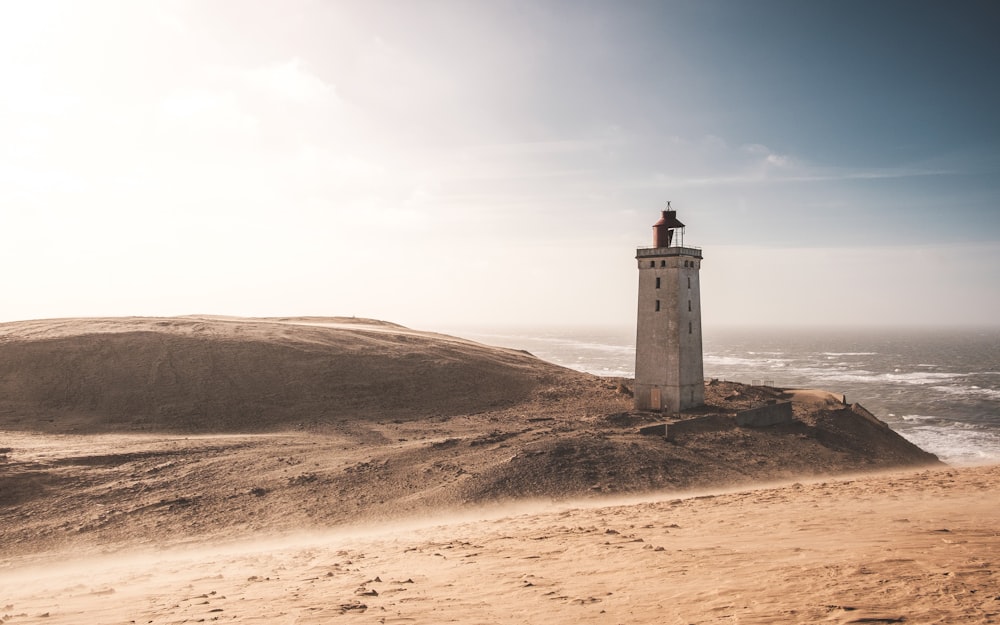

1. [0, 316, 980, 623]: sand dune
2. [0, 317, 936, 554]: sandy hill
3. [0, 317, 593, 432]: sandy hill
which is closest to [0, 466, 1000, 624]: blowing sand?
[0, 316, 980, 623]: sand dune

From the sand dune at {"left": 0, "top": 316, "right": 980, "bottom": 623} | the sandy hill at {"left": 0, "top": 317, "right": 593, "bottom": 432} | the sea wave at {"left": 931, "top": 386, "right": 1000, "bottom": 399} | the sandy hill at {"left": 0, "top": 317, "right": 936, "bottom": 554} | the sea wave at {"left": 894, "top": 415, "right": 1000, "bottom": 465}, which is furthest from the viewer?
the sea wave at {"left": 931, "top": 386, "right": 1000, "bottom": 399}

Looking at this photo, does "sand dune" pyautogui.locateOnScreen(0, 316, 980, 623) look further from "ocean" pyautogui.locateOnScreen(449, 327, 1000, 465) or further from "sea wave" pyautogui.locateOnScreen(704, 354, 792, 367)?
"sea wave" pyautogui.locateOnScreen(704, 354, 792, 367)

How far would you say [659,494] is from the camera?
22.0m

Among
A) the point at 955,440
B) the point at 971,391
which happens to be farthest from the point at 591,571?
the point at 971,391

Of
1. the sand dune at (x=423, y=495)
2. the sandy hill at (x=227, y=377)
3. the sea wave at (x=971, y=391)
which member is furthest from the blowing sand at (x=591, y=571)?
the sea wave at (x=971, y=391)

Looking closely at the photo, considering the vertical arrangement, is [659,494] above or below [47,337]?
below

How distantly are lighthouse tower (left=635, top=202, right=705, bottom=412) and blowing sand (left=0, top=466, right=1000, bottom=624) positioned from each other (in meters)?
13.5

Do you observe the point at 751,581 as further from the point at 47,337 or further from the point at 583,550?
the point at 47,337

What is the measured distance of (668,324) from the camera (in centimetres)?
3159

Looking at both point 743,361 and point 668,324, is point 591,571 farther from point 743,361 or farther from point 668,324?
point 743,361

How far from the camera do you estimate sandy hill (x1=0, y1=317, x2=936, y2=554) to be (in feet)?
64.7

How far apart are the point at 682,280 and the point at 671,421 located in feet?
22.9

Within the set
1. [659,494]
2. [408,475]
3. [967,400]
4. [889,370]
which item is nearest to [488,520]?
[408,475]

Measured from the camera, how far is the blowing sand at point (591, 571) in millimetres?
9328
